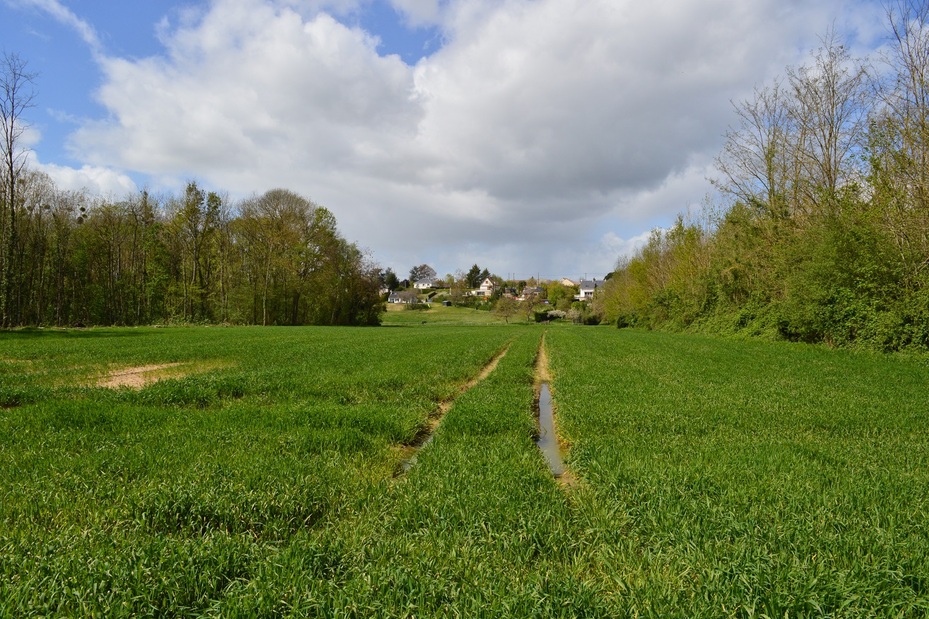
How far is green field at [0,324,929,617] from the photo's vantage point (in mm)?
3066

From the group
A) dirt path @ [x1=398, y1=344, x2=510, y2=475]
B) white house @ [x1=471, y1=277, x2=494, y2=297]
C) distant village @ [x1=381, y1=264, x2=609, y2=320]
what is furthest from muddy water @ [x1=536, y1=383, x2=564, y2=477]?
white house @ [x1=471, y1=277, x2=494, y2=297]

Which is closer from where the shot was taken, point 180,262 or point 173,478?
point 173,478

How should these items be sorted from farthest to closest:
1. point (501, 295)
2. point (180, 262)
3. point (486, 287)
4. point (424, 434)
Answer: point (486, 287)
point (501, 295)
point (180, 262)
point (424, 434)

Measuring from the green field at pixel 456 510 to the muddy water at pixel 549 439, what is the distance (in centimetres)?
30

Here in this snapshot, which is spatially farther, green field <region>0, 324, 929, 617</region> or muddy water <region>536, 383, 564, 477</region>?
muddy water <region>536, 383, 564, 477</region>

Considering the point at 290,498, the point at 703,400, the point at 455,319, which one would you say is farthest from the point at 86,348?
the point at 455,319

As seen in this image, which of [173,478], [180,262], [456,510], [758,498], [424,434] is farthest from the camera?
[180,262]

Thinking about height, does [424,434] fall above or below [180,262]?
below

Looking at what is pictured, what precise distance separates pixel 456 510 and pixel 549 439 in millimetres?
4376

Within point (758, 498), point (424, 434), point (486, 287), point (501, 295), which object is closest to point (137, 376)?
point (424, 434)

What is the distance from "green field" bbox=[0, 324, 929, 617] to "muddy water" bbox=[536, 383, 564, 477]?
0.30 meters

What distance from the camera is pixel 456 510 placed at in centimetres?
460

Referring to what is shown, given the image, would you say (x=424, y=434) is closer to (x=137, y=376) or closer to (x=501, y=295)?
(x=137, y=376)

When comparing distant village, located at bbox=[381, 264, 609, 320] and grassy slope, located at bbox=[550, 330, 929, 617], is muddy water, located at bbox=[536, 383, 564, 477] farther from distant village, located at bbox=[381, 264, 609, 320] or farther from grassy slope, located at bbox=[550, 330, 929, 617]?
distant village, located at bbox=[381, 264, 609, 320]
